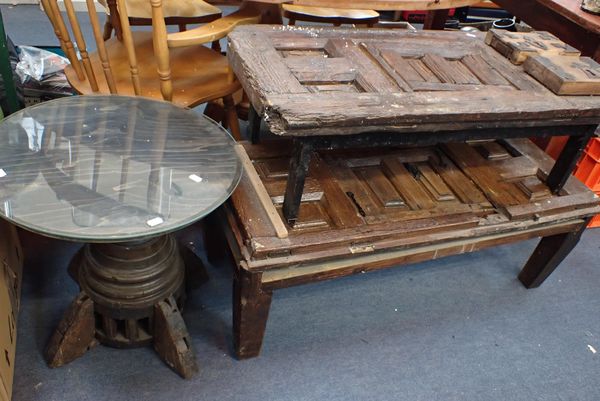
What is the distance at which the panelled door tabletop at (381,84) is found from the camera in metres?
1.06

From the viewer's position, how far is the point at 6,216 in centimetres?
94

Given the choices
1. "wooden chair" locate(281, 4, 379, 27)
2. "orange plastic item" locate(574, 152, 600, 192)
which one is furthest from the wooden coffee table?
"wooden chair" locate(281, 4, 379, 27)

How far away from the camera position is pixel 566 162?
1439 mm

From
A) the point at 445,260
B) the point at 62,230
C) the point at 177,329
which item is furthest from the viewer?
the point at 445,260

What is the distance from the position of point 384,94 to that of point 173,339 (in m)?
0.82

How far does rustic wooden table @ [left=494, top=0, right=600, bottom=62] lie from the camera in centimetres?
166

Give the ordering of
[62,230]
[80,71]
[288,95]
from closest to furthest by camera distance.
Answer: [62,230]
[288,95]
[80,71]

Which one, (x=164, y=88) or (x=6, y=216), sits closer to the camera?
(x=6, y=216)

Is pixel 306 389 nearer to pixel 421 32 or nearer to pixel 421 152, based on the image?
pixel 421 152

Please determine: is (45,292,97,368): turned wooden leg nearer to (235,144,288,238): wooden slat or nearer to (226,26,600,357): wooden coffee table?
(226,26,600,357): wooden coffee table

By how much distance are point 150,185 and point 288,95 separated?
36 centimetres

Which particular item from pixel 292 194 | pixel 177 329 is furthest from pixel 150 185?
pixel 177 329

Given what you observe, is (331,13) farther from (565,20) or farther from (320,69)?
(320,69)

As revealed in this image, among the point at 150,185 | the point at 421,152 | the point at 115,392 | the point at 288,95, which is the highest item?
the point at 288,95
